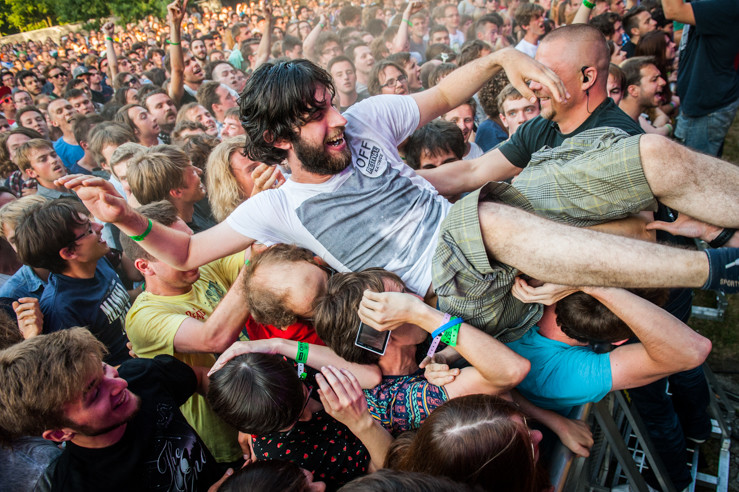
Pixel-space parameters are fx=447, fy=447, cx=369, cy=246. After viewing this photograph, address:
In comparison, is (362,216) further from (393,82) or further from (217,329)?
(393,82)

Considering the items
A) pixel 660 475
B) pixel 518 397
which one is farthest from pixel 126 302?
pixel 660 475

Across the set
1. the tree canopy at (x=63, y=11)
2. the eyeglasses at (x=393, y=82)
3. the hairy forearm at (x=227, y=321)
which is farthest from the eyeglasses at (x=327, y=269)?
the tree canopy at (x=63, y=11)

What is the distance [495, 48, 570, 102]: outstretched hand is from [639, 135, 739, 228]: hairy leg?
51 cm

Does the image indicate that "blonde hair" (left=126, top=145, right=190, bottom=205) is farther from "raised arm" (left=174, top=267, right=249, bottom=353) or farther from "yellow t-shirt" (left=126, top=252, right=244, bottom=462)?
"raised arm" (left=174, top=267, right=249, bottom=353)

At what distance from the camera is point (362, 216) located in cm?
202

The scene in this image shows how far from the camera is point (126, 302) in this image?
3072 millimetres

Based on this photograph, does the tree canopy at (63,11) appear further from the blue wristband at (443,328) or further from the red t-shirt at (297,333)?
the blue wristband at (443,328)

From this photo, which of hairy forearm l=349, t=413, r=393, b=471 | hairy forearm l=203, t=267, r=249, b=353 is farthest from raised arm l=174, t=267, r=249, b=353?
hairy forearm l=349, t=413, r=393, b=471

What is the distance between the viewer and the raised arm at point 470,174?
2619mm

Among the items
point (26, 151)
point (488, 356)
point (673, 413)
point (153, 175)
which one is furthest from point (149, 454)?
point (26, 151)

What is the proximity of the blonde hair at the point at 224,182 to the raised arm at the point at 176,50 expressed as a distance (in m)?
2.15

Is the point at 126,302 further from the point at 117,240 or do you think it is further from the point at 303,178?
the point at 303,178

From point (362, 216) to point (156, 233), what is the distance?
3.27 ft

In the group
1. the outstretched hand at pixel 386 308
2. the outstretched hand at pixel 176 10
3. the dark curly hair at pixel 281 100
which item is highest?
the outstretched hand at pixel 176 10
